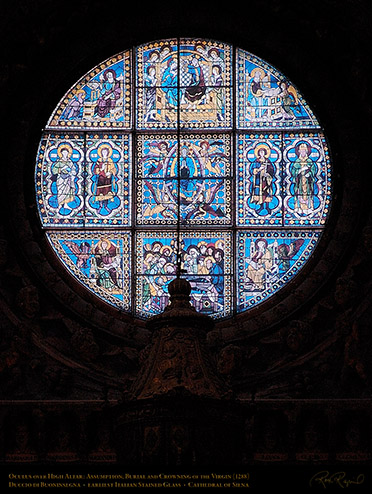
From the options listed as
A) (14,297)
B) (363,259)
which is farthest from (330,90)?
(14,297)

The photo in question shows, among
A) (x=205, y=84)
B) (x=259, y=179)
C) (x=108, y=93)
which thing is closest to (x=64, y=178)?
(x=108, y=93)

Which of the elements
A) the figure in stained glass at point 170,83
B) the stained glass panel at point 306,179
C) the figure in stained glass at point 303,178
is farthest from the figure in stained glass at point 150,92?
the figure in stained glass at point 303,178

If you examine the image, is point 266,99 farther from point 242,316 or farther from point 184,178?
point 242,316

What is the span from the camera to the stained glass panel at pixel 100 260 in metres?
17.5

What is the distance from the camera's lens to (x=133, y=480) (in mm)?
11352

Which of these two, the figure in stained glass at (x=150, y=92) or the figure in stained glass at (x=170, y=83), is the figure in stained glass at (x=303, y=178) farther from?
the figure in stained glass at (x=150, y=92)

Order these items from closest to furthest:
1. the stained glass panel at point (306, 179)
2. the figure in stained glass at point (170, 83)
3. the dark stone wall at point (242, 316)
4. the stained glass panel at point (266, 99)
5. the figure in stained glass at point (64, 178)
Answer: the dark stone wall at point (242, 316) < the stained glass panel at point (306, 179) < the figure in stained glass at point (64, 178) < the stained glass panel at point (266, 99) < the figure in stained glass at point (170, 83)

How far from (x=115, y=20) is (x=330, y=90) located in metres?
2.48

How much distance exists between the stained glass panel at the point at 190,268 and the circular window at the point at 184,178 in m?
0.01

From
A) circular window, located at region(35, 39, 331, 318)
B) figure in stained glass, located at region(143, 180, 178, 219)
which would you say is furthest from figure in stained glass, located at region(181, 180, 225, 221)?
figure in stained glass, located at region(143, 180, 178, 219)

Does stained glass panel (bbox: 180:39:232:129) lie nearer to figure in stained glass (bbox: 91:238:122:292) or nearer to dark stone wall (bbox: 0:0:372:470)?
dark stone wall (bbox: 0:0:372:470)

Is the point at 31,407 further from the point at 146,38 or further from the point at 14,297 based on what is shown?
the point at 146,38

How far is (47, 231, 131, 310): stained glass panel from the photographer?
57.5 ft

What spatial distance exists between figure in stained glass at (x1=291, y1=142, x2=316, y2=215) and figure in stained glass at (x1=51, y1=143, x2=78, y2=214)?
2.41 metres
